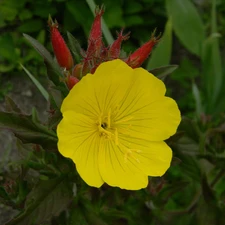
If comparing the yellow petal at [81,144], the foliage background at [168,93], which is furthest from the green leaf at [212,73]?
the yellow petal at [81,144]

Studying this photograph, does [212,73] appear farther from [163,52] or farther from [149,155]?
[149,155]

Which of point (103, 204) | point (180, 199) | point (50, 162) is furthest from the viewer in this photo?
point (180, 199)

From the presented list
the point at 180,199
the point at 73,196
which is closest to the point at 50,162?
the point at 73,196

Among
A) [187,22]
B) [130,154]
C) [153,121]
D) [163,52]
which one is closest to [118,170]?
[130,154]

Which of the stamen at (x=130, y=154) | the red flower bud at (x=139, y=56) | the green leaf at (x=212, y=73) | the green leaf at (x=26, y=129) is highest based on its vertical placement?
the red flower bud at (x=139, y=56)

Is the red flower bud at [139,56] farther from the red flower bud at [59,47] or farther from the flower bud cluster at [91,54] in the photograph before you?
the red flower bud at [59,47]

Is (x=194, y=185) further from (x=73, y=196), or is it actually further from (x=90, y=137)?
(x=90, y=137)

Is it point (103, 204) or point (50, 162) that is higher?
point (50, 162)
